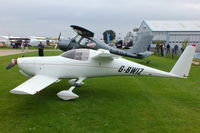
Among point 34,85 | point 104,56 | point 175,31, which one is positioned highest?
point 175,31

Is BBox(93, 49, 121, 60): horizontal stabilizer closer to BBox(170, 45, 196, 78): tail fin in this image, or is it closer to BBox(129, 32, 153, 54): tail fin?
BBox(170, 45, 196, 78): tail fin

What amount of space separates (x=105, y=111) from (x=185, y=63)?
3.43 metres

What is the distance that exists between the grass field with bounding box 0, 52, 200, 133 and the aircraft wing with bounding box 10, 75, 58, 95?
61cm

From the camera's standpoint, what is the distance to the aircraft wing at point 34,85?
552 cm

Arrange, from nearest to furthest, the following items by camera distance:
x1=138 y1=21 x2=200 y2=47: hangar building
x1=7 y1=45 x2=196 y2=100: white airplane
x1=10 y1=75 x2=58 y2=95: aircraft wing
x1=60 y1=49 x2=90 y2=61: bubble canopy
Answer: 1. x1=10 y1=75 x2=58 y2=95: aircraft wing
2. x1=7 y1=45 x2=196 y2=100: white airplane
3. x1=60 y1=49 x2=90 y2=61: bubble canopy
4. x1=138 y1=21 x2=200 y2=47: hangar building

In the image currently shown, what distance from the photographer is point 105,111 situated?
6070mm

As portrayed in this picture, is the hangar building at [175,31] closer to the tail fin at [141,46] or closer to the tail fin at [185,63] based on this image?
the tail fin at [141,46]

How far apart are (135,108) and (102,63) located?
2119 mm

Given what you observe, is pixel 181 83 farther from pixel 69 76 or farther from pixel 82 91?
pixel 69 76

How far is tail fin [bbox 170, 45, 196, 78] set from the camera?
7289mm

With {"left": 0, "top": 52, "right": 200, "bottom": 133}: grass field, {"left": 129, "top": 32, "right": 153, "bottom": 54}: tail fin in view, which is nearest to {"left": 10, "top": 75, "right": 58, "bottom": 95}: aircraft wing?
{"left": 0, "top": 52, "right": 200, "bottom": 133}: grass field

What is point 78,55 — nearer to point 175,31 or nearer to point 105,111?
point 105,111

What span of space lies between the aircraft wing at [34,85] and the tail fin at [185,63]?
4369 millimetres

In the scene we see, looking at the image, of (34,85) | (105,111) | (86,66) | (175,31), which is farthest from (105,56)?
(175,31)
